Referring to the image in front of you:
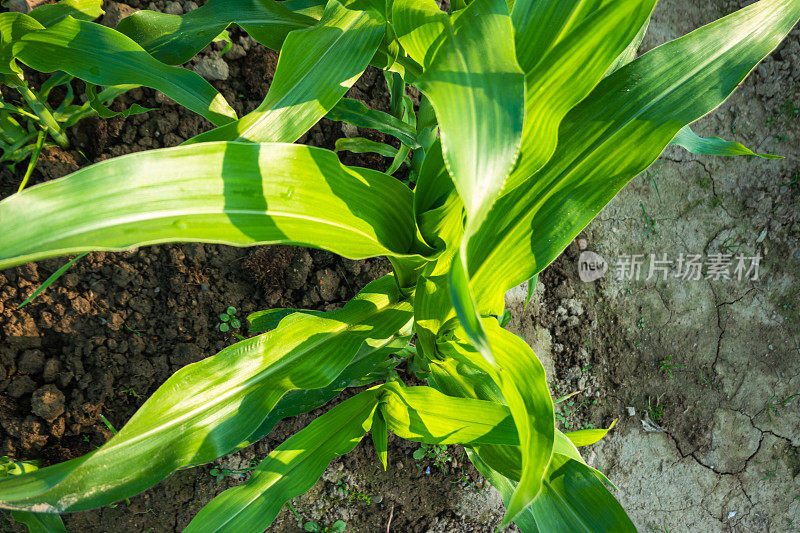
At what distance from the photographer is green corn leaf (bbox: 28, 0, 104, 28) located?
875 mm

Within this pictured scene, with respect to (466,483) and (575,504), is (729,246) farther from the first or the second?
(575,504)

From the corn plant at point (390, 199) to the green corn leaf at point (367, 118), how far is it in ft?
0.31

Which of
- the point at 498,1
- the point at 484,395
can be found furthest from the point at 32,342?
the point at 498,1

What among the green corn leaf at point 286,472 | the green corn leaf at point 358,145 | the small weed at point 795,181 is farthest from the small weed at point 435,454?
the small weed at point 795,181

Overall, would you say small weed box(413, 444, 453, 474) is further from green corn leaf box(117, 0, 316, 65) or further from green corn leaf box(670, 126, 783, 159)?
green corn leaf box(117, 0, 316, 65)

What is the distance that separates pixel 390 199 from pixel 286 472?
553mm

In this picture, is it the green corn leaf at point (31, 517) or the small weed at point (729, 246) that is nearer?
the green corn leaf at point (31, 517)

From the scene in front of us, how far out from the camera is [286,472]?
842mm

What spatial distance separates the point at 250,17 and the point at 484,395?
85 centimetres

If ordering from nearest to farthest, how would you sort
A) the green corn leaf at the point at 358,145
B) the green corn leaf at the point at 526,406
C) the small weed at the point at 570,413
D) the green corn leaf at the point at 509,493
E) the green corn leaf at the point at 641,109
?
the green corn leaf at the point at 526,406 < the green corn leaf at the point at 641,109 < the green corn leaf at the point at 509,493 < the green corn leaf at the point at 358,145 < the small weed at the point at 570,413

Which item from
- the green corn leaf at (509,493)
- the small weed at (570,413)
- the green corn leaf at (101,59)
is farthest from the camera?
the small weed at (570,413)

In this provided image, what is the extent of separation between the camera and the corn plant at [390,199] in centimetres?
47

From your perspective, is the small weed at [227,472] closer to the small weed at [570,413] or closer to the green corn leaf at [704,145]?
the small weed at [570,413]

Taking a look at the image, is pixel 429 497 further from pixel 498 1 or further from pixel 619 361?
pixel 498 1
